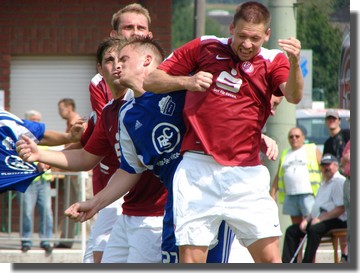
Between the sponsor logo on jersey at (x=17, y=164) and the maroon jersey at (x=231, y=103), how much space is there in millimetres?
1898

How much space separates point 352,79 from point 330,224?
520 cm

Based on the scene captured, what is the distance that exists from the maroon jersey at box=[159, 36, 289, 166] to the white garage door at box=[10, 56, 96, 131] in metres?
10.2

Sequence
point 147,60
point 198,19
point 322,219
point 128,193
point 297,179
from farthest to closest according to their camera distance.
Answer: point 198,19
point 297,179
point 322,219
point 128,193
point 147,60

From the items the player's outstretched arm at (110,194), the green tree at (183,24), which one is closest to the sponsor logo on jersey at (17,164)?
the player's outstretched arm at (110,194)

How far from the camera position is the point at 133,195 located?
630 cm

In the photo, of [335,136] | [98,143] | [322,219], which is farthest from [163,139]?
[335,136]

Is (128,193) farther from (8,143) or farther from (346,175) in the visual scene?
(346,175)

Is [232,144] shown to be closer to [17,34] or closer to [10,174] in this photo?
[10,174]

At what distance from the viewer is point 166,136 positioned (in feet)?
18.9

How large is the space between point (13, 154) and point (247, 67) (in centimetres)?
228

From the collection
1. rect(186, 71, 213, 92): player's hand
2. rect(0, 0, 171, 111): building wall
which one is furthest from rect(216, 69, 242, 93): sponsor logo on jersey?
rect(0, 0, 171, 111): building wall

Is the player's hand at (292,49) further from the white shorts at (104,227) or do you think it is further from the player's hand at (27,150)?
the white shorts at (104,227)

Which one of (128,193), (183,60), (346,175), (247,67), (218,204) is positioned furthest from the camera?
(346,175)

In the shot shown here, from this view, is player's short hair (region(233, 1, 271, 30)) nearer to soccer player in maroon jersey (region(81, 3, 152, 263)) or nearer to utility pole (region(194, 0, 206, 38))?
soccer player in maroon jersey (region(81, 3, 152, 263))
